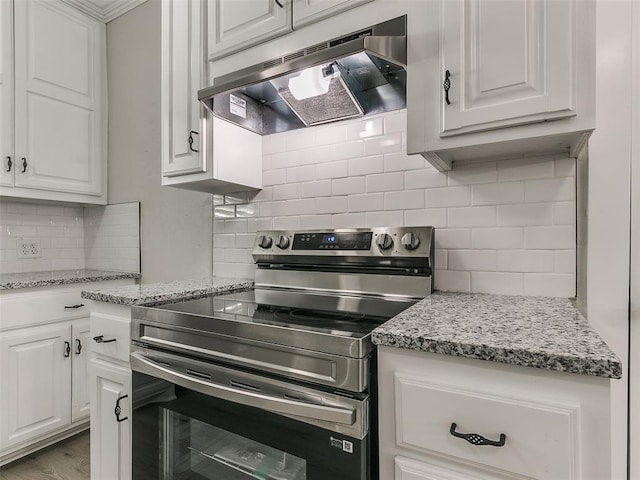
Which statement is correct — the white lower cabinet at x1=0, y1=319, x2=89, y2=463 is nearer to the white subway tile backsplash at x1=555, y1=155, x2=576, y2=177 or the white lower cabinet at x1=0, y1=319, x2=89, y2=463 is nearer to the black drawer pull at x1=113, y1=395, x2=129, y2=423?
the black drawer pull at x1=113, y1=395, x2=129, y2=423

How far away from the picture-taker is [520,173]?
1.27 m

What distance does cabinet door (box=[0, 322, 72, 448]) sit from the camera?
1.88 metres

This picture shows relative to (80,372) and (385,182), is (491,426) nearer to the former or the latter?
(385,182)

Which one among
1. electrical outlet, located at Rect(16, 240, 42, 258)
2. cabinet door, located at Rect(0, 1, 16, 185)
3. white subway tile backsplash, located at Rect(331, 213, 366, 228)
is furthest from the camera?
A: electrical outlet, located at Rect(16, 240, 42, 258)

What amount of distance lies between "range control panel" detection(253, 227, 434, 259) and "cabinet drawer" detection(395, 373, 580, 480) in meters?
0.62

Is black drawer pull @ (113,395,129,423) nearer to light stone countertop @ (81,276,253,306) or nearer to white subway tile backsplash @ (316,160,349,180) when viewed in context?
light stone countertop @ (81,276,253,306)

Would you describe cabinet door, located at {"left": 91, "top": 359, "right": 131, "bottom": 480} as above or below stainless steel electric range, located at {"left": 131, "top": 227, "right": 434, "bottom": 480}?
below

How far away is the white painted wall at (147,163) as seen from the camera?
2.15m

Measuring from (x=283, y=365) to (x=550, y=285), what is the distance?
3.00ft

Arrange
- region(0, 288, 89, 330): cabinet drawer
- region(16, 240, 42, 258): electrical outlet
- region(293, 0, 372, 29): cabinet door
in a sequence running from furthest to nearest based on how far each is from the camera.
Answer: region(16, 240, 42, 258): electrical outlet
region(0, 288, 89, 330): cabinet drawer
region(293, 0, 372, 29): cabinet door

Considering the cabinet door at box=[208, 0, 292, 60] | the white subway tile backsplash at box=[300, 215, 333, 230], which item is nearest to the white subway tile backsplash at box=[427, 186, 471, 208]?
the white subway tile backsplash at box=[300, 215, 333, 230]

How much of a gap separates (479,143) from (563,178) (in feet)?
1.27

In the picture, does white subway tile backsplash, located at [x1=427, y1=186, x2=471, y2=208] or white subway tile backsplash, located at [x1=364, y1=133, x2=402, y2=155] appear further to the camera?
white subway tile backsplash, located at [x1=364, y1=133, x2=402, y2=155]

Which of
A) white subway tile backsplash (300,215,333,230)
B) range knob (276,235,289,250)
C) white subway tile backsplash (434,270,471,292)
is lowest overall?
white subway tile backsplash (434,270,471,292)
